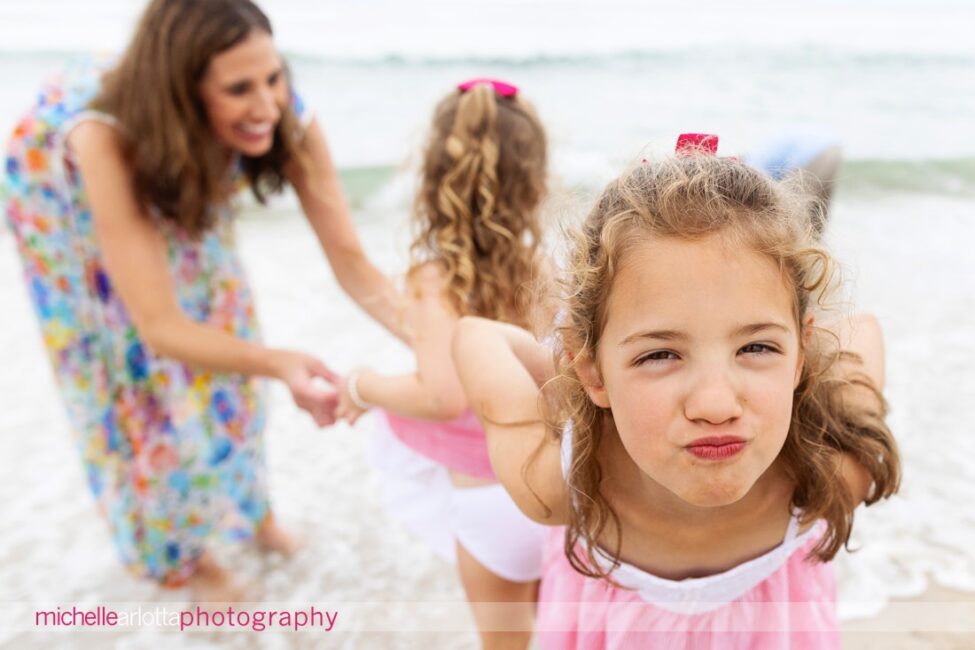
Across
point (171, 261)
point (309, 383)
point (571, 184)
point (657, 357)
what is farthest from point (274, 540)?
point (571, 184)

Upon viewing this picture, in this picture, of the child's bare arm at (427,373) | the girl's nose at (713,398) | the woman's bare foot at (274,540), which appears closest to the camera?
the girl's nose at (713,398)

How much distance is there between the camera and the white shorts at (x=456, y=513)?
211cm

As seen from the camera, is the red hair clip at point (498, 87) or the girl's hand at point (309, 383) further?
the girl's hand at point (309, 383)

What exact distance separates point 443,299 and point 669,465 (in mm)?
994

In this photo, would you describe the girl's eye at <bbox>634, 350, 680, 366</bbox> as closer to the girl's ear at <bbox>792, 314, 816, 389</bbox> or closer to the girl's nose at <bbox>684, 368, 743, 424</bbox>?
the girl's nose at <bbox>684, 368, 743, 424</bbox>

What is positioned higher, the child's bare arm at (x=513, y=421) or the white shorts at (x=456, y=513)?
the child's bare arm at (x=513, y=421)

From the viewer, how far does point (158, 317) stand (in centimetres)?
246

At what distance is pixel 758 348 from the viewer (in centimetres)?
125

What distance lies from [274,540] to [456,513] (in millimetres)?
1246

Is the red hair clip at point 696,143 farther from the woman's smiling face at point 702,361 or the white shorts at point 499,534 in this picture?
the white shorts at point 499,534

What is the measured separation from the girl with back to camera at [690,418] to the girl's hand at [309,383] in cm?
82

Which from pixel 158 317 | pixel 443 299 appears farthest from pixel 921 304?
pixel 158 317

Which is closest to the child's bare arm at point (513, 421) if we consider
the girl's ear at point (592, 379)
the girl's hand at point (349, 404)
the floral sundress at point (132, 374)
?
the girl's ear at point (592, 379)

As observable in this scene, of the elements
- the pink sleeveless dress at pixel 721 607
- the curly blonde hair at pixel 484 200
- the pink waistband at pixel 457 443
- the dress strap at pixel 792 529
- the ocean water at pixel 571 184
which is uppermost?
the curly blonde hair at pixel 484 200
